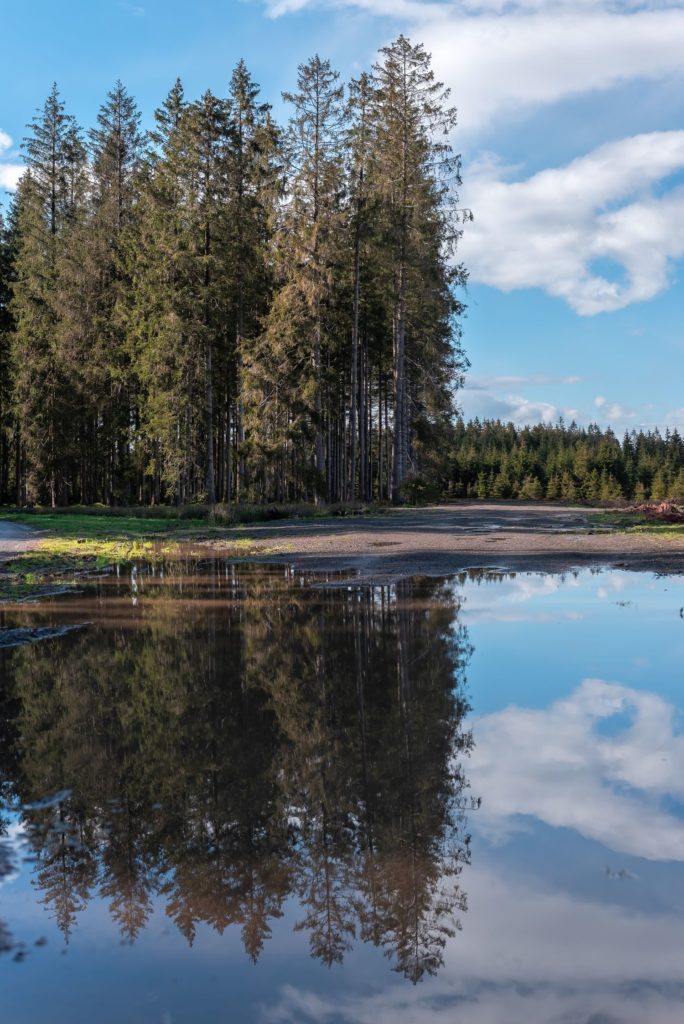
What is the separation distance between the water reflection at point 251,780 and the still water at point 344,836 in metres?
0.02

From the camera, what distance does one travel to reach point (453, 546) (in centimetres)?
1802

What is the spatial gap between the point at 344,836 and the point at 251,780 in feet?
2.82

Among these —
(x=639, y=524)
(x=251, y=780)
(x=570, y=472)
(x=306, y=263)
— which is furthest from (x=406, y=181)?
(x=570, y=472)

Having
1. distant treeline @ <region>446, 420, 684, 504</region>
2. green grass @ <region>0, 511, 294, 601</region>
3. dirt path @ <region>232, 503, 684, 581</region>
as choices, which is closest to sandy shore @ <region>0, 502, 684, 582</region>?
dirt path @ <region>232, 503, 684, 581</region>

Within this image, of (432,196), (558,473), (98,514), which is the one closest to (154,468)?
(98,514)

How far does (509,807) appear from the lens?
3.87 metres

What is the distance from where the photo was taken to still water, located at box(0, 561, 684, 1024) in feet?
8.45

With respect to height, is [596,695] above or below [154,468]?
below

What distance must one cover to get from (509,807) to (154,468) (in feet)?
122

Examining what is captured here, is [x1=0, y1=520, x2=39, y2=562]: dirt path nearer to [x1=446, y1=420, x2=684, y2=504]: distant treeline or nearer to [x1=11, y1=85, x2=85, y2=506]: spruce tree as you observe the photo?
[x1=11, y1=85, x2=85, y2=506]: spruce tree

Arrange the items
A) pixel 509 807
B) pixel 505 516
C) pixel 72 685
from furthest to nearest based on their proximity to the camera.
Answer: pixel 505 516
pixel 72 685
pixel 509 807

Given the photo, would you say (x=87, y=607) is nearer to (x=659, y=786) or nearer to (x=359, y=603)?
(x=359, y=603)

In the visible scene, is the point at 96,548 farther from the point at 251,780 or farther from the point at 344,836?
the point at 344,836

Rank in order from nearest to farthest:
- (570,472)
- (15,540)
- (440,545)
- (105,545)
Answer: (440,545)
(105,545)
(15,540)
(570,472)
